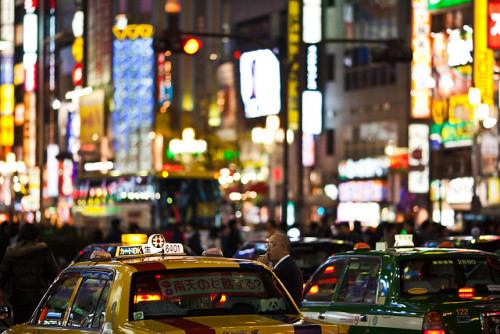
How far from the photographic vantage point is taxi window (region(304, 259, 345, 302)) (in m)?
10.3

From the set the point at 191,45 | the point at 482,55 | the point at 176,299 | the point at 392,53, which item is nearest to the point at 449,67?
the point at 482,55

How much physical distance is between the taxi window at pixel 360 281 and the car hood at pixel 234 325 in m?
2.40

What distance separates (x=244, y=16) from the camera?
89.5 metres

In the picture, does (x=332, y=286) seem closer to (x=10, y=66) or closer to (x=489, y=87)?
(x=489, y=87)

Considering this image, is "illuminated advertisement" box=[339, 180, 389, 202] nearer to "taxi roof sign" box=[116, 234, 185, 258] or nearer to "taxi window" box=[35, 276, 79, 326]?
"taxi roof sign" box=[116, 234, 185, 258]

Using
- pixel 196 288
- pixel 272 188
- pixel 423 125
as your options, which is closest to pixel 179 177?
pixel 423 125

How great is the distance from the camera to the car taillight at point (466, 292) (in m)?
9.03

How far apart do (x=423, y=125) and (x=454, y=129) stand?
221 centimetres

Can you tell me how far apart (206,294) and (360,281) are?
2.92m

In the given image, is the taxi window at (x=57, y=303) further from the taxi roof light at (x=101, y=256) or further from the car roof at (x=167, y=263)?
the car roof at (x=167, y=263)

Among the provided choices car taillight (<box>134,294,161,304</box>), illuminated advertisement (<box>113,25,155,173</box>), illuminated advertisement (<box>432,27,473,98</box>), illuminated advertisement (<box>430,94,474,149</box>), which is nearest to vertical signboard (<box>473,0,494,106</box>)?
illuminated advertisement (<box>432,27,473,98</box>)

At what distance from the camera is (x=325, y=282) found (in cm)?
1053

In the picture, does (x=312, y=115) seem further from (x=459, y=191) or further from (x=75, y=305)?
(x=75, y=305)

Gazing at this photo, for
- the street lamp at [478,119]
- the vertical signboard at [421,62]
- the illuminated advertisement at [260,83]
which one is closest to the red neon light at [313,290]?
the illuminated advertisement at [260,83]
